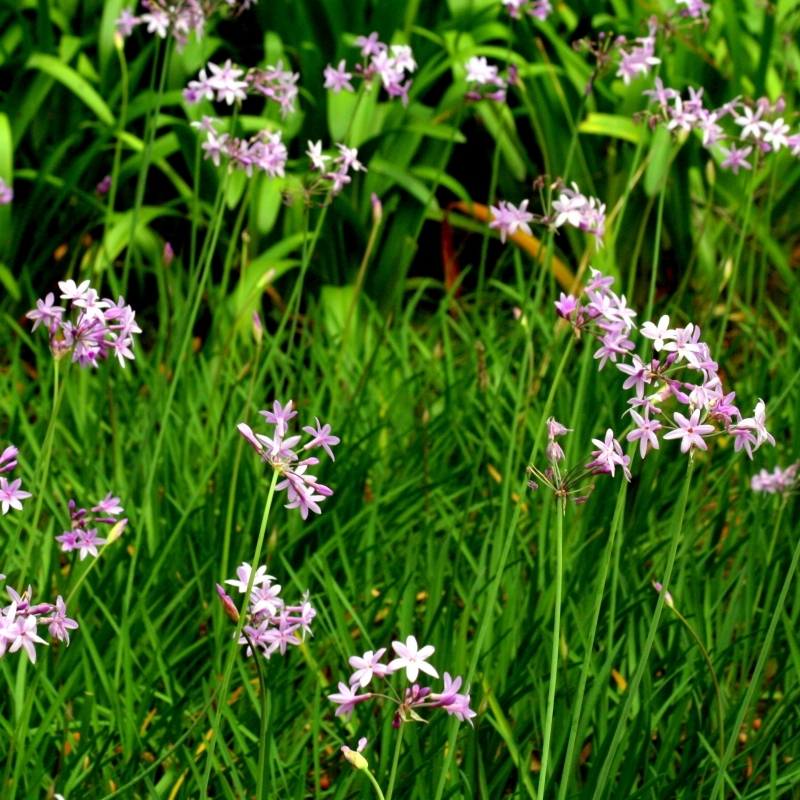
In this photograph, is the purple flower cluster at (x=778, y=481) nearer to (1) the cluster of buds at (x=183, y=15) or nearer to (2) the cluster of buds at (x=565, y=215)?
(2) the cluster of buds at (x=565, y=215)

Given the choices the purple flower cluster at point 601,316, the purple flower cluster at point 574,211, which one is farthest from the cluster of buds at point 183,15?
the purple flower cluster at point 601,316

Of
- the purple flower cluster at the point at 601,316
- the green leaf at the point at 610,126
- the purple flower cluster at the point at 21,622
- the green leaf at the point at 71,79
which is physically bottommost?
the green leaf at the point at 71,79

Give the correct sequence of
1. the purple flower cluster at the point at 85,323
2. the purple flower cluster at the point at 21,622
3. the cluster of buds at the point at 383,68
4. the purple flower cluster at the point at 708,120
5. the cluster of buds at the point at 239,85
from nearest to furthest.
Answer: the purple flower cluster at the point at 21,622, the purple flower cluster at the point at 85,323, the purple flower cluster at the point at 708,120, the cluster of buds at the point at 239,85, the cluster of buds at the point at 383,68

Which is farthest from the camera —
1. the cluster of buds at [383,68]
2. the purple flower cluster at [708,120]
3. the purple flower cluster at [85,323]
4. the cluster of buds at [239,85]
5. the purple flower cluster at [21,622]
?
the cluster of buds at [383,68]

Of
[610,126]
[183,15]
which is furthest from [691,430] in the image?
[610,126]

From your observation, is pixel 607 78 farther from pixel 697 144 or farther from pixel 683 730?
pixel 683 730

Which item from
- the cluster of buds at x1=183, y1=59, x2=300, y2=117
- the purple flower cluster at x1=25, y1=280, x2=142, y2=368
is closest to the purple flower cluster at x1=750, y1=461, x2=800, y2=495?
the cluster of buds at x1=183, y1=59, x2=300, y2=117

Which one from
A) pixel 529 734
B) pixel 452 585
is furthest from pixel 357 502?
pixel 529 734
